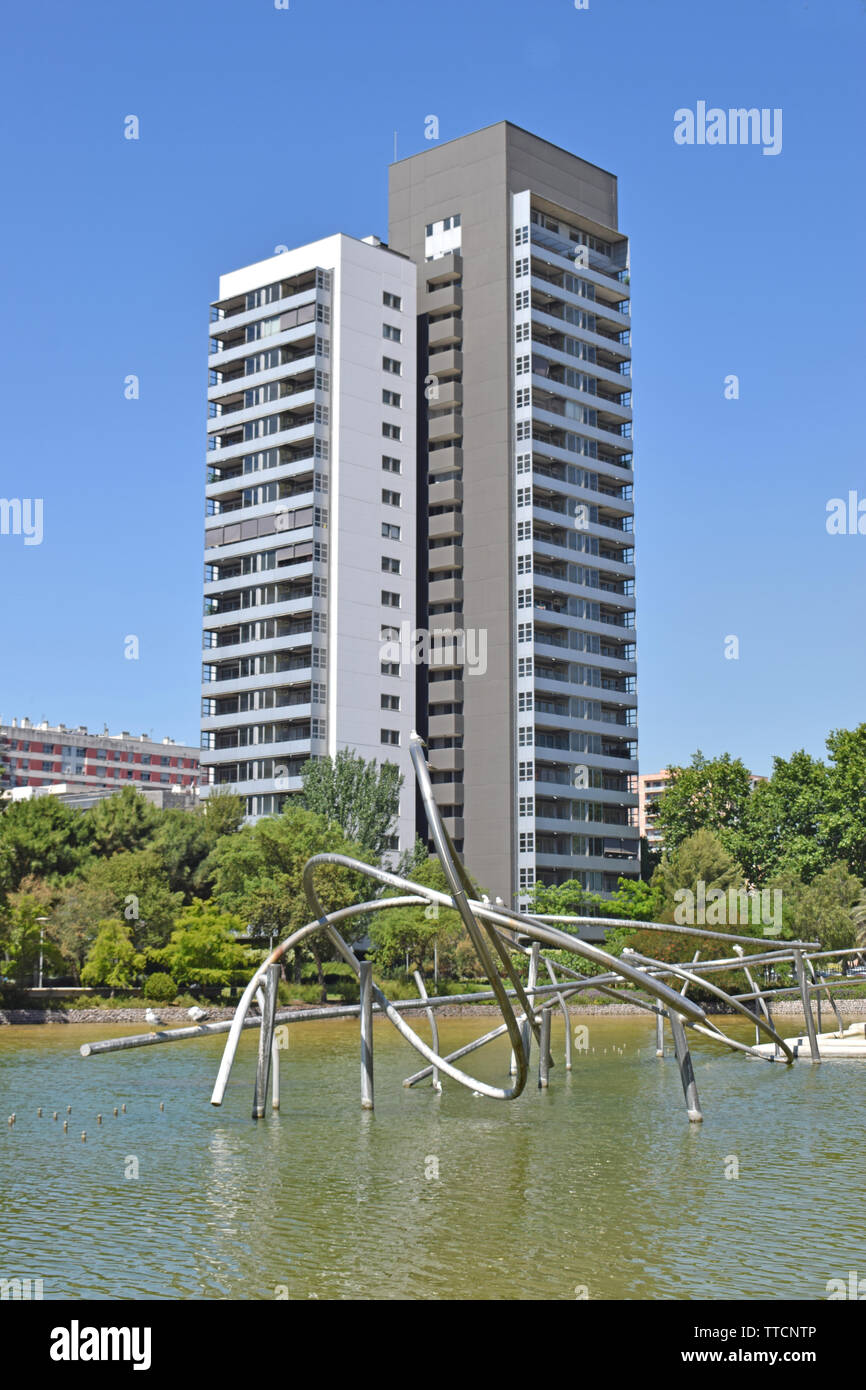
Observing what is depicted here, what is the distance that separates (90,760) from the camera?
186 metres

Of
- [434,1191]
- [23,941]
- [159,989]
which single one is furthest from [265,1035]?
[159,989]

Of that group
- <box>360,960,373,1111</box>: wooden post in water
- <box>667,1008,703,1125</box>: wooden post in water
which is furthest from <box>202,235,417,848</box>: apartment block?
<box>667,1008,703,1125</box>: wooden post in water

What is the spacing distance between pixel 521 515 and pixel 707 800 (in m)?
27.2

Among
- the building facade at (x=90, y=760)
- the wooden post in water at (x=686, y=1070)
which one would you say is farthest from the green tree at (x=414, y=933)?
the building facade at (x=90, y=760)

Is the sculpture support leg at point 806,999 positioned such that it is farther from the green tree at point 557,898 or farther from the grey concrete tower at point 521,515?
the grey concrete tower at point 521,515

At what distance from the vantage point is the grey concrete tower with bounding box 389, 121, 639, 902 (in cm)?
10656

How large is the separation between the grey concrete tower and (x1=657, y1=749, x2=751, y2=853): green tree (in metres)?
5.05

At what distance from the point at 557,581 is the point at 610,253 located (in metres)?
34.5

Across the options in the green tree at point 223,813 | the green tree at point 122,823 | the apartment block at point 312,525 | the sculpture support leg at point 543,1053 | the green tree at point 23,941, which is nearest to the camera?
the sculpture support leg at point 543,1053

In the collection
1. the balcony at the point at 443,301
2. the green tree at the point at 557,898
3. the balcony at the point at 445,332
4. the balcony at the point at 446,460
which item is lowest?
the green tree at the point at 557,898

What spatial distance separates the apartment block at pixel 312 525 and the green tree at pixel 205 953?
34.6m

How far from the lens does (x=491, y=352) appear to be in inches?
4380

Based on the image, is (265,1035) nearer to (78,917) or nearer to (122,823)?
(78,917)

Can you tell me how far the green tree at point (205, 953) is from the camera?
65.8m
